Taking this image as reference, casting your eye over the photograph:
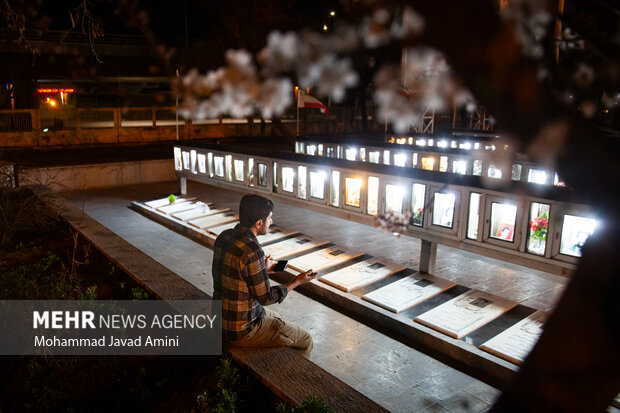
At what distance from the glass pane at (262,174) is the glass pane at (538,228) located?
228 inches

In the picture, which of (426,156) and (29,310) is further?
(426,156)

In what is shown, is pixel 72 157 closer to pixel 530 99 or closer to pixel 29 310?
pixel 29 310

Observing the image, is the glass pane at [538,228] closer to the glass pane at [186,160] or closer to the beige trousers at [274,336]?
the beige trousers at [274,336]

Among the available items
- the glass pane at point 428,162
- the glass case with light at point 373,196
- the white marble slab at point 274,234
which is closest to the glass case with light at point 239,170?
the white marble slab at point 274,234

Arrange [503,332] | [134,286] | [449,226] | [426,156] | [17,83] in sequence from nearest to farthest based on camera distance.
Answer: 1. [503,332]
2. [134,286]
3. [449,226]
4. [426,156]
5. [17,83]

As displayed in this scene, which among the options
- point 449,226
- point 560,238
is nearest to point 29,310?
point 449,226

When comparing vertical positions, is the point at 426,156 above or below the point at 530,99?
below

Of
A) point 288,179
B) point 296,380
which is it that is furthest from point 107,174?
point 296,380

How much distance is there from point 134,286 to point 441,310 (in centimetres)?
403

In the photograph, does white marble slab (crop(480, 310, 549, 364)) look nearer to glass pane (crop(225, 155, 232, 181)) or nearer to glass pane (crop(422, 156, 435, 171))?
glass pane (crop(422, 156, 435, 171))

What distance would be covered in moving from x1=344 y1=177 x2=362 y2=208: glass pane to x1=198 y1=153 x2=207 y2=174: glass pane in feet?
16.9

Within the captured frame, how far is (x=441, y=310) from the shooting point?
6328mm

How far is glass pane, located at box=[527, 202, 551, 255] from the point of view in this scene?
237 inches

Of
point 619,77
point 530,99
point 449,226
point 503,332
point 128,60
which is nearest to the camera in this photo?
point 530,99
